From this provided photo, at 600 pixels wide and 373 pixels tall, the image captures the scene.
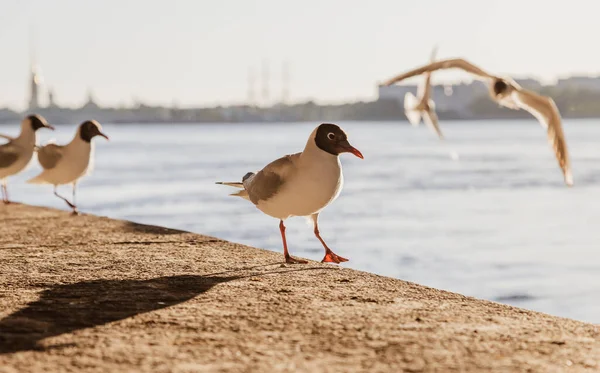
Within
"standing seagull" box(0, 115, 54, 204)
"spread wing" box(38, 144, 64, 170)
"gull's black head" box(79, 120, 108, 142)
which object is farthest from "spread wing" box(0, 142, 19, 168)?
"gull's black head" box(79, 120, 108, 142)

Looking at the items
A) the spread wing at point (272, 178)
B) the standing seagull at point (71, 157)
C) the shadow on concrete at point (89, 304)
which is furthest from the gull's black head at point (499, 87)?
the standing seagull at point (71, 157)

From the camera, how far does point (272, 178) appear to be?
674 cm

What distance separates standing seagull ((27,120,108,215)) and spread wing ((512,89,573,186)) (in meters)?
6.31

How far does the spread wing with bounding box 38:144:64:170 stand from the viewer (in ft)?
37.0

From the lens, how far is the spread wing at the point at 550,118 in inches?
255

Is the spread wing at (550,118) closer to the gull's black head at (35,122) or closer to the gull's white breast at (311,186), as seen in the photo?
the gull's white breast at (311,186)

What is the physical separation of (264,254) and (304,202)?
50.5 inches

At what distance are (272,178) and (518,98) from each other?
2113 mm

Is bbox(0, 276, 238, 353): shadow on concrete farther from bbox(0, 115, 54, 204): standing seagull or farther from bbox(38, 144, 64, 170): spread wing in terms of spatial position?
bbox(0, 115, 54, 204): standing seagull

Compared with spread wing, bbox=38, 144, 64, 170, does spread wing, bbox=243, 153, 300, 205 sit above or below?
above

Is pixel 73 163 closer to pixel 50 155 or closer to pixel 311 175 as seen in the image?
pixel 50 155

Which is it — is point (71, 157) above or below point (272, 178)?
below

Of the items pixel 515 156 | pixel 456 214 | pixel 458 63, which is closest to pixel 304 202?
pixel 458 63

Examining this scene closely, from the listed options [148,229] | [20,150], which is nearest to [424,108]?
[148,229]
